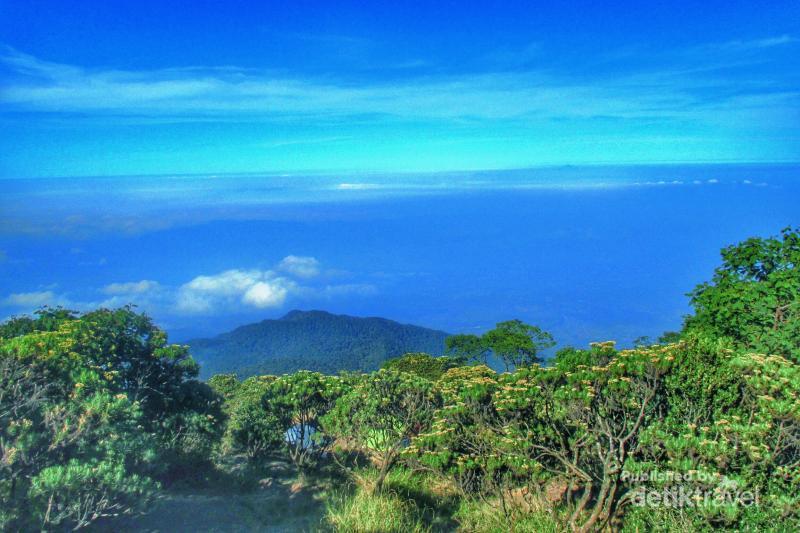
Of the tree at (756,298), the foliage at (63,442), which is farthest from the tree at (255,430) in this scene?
the tree at (756,298)

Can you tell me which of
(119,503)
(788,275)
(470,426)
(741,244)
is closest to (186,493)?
(119,503)

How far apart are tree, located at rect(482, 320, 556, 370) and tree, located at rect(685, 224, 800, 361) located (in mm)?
19106

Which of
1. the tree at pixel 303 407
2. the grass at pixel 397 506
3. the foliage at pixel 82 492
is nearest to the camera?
the foliage at pixel 82 492

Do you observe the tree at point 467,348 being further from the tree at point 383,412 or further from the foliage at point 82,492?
the foliage at point 82,492

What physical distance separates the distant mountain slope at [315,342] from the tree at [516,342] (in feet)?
170

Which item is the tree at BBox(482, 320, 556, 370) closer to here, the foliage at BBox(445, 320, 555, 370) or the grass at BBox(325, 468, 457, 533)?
the foliage at BBox(445, 320, 555, 370)

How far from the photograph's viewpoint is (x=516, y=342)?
36781mm

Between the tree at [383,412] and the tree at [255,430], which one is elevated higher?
the tree at [383,412]

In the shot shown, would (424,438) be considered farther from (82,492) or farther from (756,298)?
(756,298)

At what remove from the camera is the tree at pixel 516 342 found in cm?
3688

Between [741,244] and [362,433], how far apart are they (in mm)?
13156

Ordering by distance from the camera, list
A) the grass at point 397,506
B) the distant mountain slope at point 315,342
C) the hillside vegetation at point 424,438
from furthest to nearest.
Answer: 1. the distant mountain slope at point 315,342
2. the grass at point 397,506
3. the hillside vegetation at point 424,438

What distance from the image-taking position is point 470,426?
10.2 metres

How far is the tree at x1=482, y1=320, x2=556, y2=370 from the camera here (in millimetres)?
36875
